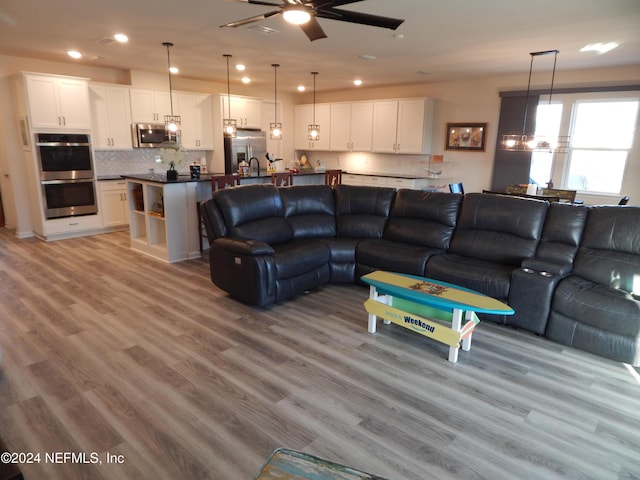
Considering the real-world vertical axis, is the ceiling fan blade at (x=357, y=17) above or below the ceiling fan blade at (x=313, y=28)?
above

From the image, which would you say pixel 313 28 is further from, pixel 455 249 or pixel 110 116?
pixel 110 116

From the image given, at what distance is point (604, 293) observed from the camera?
3.13 m

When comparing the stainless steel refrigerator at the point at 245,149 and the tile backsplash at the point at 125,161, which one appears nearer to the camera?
the tile backsplash at the point at 125,161

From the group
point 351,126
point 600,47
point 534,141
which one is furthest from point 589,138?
point 351,126

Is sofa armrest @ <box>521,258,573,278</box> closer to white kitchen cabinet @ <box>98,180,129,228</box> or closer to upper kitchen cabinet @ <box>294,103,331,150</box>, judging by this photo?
Answer: white kitchen cabinet @ <box>98,180,129,228</box>

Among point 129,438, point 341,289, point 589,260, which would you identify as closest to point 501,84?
point 589,260

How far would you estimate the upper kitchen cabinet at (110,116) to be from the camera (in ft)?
21.8

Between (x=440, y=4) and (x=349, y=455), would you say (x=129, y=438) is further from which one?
(x=440, y=4)

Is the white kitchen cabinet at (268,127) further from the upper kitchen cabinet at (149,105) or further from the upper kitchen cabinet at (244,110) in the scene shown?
the upper kitchen cabinet at (149,105)

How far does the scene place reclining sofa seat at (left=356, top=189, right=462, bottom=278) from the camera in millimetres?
4168

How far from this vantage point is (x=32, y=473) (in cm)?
191

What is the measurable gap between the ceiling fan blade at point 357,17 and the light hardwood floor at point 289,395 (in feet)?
8.17

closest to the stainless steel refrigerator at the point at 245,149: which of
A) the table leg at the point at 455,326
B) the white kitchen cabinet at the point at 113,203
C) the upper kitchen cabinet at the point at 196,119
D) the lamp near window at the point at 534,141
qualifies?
the upper kitchen cabinet at the point at 196,119

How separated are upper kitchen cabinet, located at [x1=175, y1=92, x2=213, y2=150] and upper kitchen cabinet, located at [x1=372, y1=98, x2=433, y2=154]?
350cm
